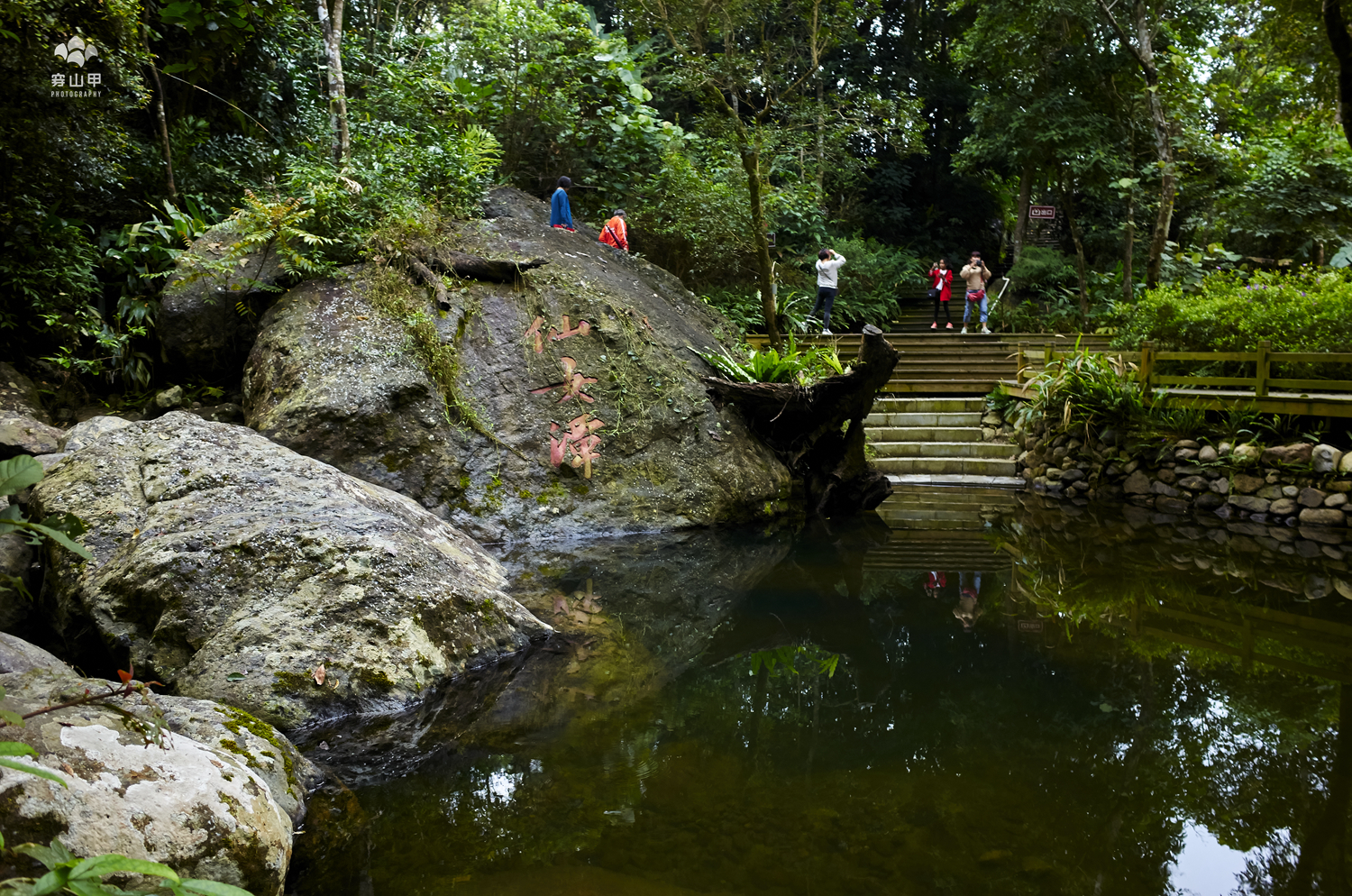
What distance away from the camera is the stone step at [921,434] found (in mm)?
12109

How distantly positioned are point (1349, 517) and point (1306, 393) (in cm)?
152

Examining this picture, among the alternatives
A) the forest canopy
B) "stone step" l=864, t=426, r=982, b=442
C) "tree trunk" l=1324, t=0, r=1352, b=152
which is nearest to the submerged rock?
the forest canopy

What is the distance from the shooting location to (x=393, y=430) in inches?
289

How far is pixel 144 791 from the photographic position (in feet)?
7.30

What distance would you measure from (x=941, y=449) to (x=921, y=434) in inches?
16.4

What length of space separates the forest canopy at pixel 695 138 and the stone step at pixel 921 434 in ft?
8.16

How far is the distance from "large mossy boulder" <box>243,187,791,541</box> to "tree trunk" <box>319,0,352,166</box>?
160 cm

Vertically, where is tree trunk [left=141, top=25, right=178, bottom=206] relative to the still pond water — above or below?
above

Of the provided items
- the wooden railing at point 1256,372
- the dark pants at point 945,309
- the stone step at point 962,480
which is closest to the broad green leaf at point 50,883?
the stone step at point 962,480

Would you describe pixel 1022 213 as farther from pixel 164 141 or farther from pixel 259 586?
pixel 259 586

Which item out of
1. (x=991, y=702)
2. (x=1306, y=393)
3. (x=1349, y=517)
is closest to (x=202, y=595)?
(x=991, y=702)

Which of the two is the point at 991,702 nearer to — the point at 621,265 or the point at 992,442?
the point at 621,265

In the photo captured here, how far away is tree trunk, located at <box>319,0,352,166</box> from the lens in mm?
8914

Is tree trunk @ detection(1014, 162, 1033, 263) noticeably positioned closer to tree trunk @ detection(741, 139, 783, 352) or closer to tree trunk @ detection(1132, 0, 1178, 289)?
tree trunk @ detection(1132, 0, 1178, 289)
